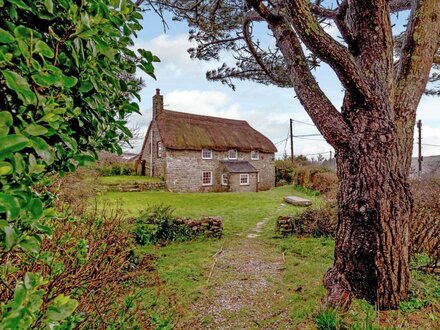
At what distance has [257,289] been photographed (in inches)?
180

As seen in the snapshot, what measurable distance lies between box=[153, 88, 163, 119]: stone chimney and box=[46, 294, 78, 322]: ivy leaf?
22236 mm

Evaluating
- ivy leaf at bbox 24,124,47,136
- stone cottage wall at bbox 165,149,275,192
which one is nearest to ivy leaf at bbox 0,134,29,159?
ivy leaf at bbox 24,124,47,136

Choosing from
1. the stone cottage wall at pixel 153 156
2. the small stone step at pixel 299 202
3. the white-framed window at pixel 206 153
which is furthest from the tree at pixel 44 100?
the white-framed window at pixel 206 153

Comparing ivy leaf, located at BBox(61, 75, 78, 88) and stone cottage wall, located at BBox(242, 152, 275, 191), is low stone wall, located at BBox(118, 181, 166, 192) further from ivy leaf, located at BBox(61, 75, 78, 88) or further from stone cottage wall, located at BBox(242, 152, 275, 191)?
ivy leaf, located at BBox(61, 75, 78, 88)

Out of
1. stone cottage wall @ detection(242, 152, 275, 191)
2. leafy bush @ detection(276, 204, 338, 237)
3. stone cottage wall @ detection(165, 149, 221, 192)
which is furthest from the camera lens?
stone cottage wall @ detection(242, 152, 275, 191)

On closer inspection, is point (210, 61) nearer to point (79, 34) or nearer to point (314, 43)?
point (314, 43)

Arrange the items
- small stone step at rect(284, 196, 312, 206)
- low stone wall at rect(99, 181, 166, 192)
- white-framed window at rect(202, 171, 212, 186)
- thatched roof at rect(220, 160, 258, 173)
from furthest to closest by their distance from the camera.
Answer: thatched roof at rect(220, 160, 258, 173) < white-framed window at rect(202, 171, 212, 186) < low stone wall at rect(99, 181, 166, 192) < small stone step at rect(284, 196, 312, 206)

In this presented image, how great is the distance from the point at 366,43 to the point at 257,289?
→ 4110 mm

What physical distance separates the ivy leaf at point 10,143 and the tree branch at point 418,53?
3913 mm

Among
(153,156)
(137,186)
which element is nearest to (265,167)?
(153,156)

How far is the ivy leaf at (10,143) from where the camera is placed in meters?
0.69

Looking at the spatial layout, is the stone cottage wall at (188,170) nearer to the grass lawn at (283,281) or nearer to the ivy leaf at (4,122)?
the grass lawn at (283,281)

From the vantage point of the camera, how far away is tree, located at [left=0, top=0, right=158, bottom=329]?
0.78 metres

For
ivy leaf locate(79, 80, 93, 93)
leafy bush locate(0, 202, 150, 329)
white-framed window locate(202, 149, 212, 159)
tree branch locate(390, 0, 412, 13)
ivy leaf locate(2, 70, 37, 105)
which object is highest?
tree branch locate(390, 0, 412, 13)
